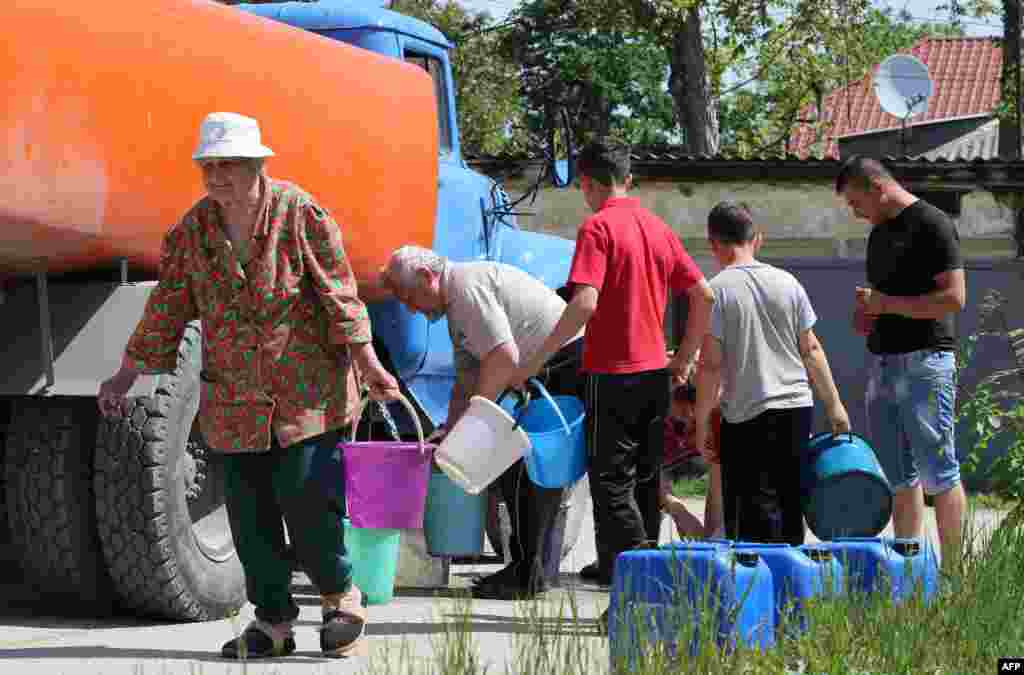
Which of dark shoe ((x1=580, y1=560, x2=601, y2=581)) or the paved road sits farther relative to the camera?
dark shoe ((x1=580, y1=560, x2=601, y2=581))

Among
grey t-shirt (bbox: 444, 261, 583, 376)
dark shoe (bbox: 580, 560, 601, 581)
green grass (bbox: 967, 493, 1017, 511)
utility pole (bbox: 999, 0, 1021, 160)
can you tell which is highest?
utility pole (bbox: 999, 0, 1021, 160)


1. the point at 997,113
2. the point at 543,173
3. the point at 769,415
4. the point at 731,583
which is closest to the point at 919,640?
the point at 731,583

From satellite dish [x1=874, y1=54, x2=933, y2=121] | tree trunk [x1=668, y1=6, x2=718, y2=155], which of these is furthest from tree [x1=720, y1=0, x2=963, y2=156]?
satellite dish [x1=874, y1=54, x2=933, y2=121]

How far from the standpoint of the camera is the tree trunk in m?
26.8

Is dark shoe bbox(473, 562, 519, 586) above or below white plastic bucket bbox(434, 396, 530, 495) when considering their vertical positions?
below

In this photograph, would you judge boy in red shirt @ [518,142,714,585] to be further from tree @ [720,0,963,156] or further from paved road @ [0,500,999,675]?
tree @ [720,0,963,156]

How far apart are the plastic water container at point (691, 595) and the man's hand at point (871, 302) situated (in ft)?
5.80

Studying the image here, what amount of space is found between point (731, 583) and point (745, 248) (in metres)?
2.14

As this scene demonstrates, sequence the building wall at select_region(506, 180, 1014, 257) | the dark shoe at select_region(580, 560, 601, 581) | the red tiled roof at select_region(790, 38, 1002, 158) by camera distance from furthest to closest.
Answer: the red tiled roof at select_region(790, 38, 1002, 158) < the building wall at select_region(506, 180, 1014, 257) < the dark shoe at select_region(580, 560, 601, 581)

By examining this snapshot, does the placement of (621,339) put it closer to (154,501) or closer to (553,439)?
(553,439)

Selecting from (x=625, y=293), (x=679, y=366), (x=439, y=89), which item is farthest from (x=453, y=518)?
(x=439, y=89)

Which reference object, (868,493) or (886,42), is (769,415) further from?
(886,42)

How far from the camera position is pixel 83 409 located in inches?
282

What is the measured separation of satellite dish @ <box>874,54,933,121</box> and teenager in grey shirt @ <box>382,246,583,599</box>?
13011 millimetres
